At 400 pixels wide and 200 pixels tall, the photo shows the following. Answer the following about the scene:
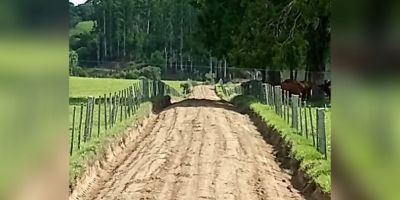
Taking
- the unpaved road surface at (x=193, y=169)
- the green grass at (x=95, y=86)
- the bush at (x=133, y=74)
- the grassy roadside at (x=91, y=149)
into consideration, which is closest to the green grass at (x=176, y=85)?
the bush at (x=133, y=74)

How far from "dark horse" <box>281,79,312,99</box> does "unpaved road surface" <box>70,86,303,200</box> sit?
7.61m

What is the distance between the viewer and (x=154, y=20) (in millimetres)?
52906

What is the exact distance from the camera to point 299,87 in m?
24.9

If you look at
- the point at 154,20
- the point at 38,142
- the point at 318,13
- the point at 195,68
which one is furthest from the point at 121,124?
the point at 154,20

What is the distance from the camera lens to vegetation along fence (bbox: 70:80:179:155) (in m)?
11.7

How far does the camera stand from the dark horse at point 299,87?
2471 cm

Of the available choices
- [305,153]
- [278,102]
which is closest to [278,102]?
[278,102]

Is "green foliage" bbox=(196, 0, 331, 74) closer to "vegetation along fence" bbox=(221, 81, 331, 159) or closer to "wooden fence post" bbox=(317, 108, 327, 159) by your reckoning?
"vegetation along fence" bbox=(221, 81, 331, 159)

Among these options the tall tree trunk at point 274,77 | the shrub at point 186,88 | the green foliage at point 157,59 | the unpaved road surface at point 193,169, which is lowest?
the unpaved road surface at point 193,169

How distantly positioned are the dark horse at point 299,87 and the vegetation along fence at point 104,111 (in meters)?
4.91

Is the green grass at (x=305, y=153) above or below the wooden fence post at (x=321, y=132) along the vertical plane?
below

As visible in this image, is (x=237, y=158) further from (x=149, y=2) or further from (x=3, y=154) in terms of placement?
(x=149, y=2)

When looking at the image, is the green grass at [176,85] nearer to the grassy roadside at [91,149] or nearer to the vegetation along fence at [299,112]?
the vegetation along fence at [299,112]

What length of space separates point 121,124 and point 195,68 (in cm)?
3536
